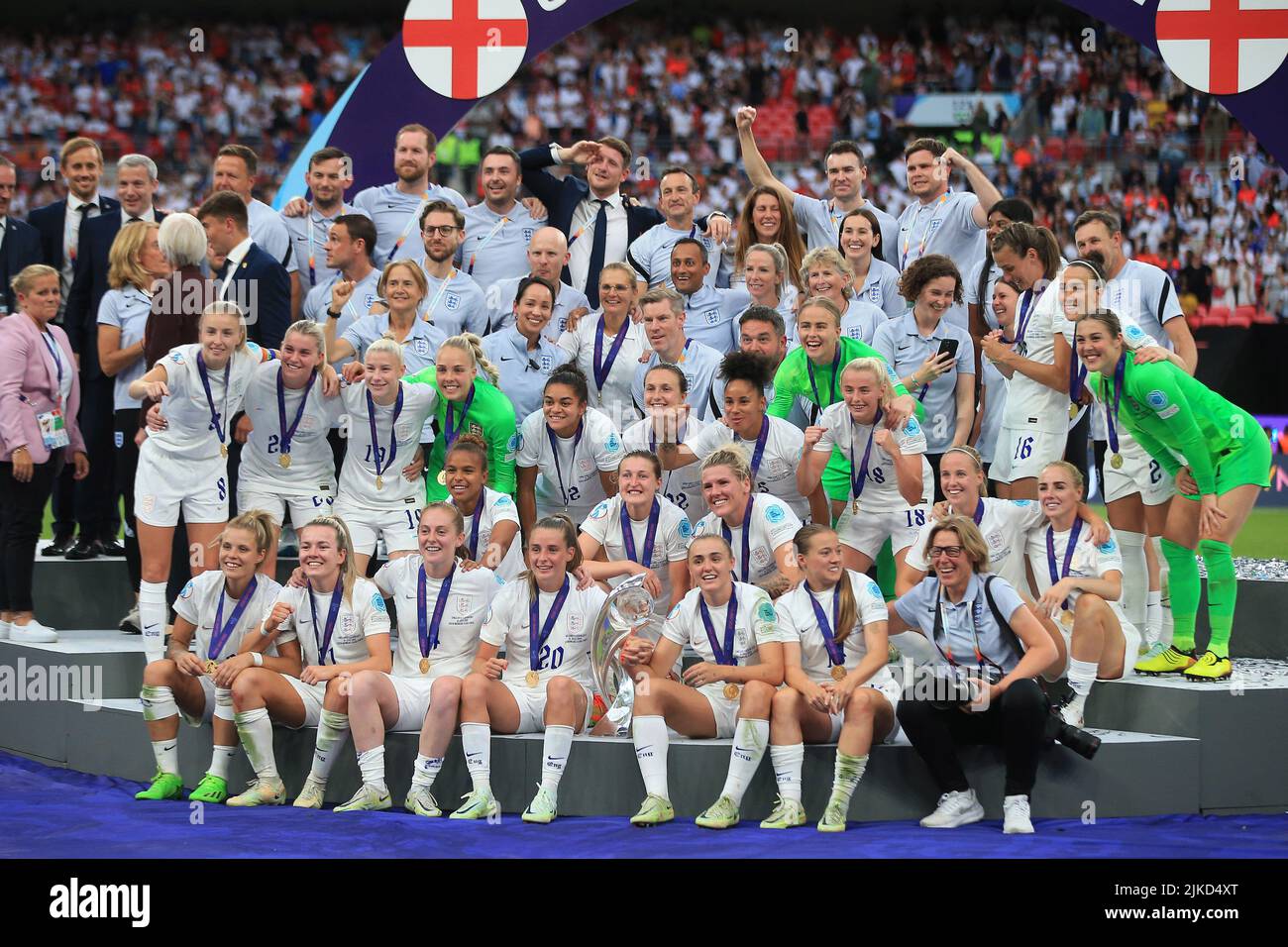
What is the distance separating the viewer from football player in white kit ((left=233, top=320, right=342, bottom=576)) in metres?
6.51

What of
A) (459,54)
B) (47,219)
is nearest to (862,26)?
(459,54)

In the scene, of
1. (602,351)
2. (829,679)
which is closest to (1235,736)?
(829,679)

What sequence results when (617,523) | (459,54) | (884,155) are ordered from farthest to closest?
(884,155) → (459,54) → (617,523)

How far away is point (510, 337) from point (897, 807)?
2961 mm

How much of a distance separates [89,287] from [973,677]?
189 inches

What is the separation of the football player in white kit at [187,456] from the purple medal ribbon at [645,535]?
1705mm

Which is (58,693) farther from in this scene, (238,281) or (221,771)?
(238,281)

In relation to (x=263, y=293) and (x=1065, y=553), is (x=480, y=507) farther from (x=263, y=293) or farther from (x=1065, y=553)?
(x=1065, y=553)

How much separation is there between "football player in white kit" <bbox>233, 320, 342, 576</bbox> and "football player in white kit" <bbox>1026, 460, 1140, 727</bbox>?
301 centimetres

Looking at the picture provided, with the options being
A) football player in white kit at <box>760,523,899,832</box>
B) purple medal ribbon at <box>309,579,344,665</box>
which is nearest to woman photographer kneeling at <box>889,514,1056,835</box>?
football player in white kit at <box>760,523,899,832</box>

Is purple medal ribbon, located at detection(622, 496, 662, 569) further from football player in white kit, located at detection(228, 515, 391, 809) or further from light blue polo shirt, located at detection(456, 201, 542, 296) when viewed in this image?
light blue polo shirt, located at detection(456, 201, 542, 296)

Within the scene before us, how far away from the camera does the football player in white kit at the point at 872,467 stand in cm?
637

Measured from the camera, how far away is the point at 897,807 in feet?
18.2

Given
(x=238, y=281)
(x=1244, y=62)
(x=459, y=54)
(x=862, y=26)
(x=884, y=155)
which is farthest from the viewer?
(x=862, y=26)
